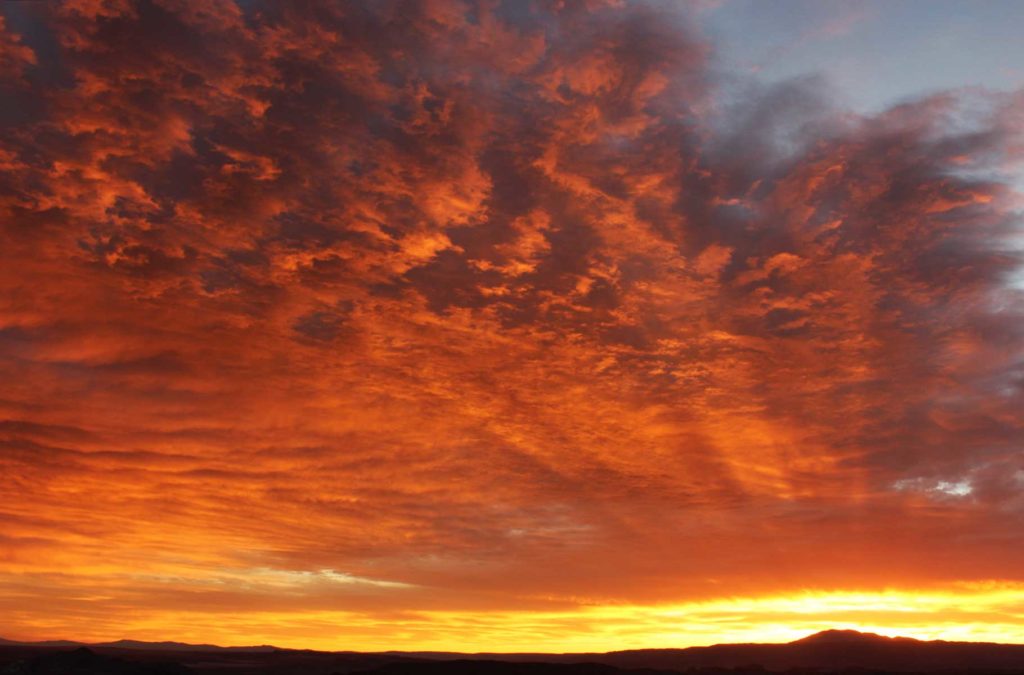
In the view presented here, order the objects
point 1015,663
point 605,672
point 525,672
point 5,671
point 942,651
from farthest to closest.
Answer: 1. point 942,651
2. point 1015,663
3. point 605,672
4. point 525,672
5. point 5,671

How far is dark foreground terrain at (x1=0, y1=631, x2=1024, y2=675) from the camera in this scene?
8031 centimetres

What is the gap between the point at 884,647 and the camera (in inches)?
7037

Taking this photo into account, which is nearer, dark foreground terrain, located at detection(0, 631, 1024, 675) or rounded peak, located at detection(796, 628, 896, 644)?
dark foreground terrain, located at detection(0, 631, 1024, 675)

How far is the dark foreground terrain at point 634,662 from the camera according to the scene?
263ft

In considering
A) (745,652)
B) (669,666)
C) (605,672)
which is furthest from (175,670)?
(745,652)

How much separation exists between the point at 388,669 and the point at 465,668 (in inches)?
353

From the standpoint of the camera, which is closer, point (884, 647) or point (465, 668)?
point (465, 668)

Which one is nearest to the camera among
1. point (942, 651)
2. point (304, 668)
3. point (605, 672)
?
point (605, 672)

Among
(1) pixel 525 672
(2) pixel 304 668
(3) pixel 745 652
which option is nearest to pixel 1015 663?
(3) pixel 745 652

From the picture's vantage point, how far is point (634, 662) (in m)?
168

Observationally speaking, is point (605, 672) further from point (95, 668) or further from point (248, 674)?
point (95, 668)

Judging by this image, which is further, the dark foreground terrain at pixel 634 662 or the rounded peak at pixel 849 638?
the rounded peak at pixel 849 638

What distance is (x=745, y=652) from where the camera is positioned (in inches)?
6850

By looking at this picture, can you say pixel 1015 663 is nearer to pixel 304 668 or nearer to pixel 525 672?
pixel 525 672
